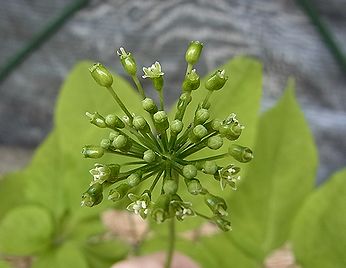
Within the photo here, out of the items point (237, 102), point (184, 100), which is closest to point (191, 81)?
point (184, 100)

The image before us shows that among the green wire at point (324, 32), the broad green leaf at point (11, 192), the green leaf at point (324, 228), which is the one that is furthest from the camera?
the green wire at point (324, 32)

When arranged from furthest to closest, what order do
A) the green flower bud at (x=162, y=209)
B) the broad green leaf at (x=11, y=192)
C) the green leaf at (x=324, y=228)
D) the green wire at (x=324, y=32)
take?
the green wire at (x=324, y=32)
the broad green leaf at (x=11, y=192)
the green leaf at (x=324, y=228)
the green flower bud at (x=162, y=209)

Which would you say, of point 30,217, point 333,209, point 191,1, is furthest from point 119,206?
point 191,1

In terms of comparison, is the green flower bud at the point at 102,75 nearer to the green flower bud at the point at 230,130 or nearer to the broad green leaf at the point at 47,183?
the green flower bud at the point at 230,130

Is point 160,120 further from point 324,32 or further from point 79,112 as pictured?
point 324,32

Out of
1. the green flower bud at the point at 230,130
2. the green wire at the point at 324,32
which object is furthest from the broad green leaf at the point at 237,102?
the green wire at the point at 324,32
